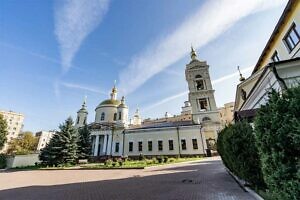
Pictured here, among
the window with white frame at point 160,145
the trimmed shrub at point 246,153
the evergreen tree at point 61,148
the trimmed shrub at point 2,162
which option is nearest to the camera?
the trimmed shrub at point 246,153

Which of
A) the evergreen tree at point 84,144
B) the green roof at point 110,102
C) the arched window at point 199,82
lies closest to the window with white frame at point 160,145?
the arched window at point 199,82

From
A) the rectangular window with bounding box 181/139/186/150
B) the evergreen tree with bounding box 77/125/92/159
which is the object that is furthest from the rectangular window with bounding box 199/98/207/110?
the evergreen tree with bounding box 77/125/92/159

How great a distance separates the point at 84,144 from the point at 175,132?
63.0 ft

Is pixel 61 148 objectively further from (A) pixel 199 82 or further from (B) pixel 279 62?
(A) pixel 199 82

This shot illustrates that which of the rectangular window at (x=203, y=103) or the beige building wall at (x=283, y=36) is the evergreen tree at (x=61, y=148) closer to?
the rectangular window at (x=203, y=103)

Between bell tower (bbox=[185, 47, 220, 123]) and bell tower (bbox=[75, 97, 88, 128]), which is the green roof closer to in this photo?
bell tower (bbox=[75, 97, 88, 128])

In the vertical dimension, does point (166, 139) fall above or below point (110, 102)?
below

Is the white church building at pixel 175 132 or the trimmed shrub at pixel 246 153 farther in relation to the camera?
the white church building at pixel 175 132

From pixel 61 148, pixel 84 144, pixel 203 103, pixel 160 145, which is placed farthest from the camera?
pixel 203 103

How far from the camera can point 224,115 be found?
75625mm

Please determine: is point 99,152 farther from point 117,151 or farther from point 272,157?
point 272,157

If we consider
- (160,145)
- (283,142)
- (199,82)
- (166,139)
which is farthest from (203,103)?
(283,142)

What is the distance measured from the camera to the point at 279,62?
806 centimetres

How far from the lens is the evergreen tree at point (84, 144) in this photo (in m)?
34.1
